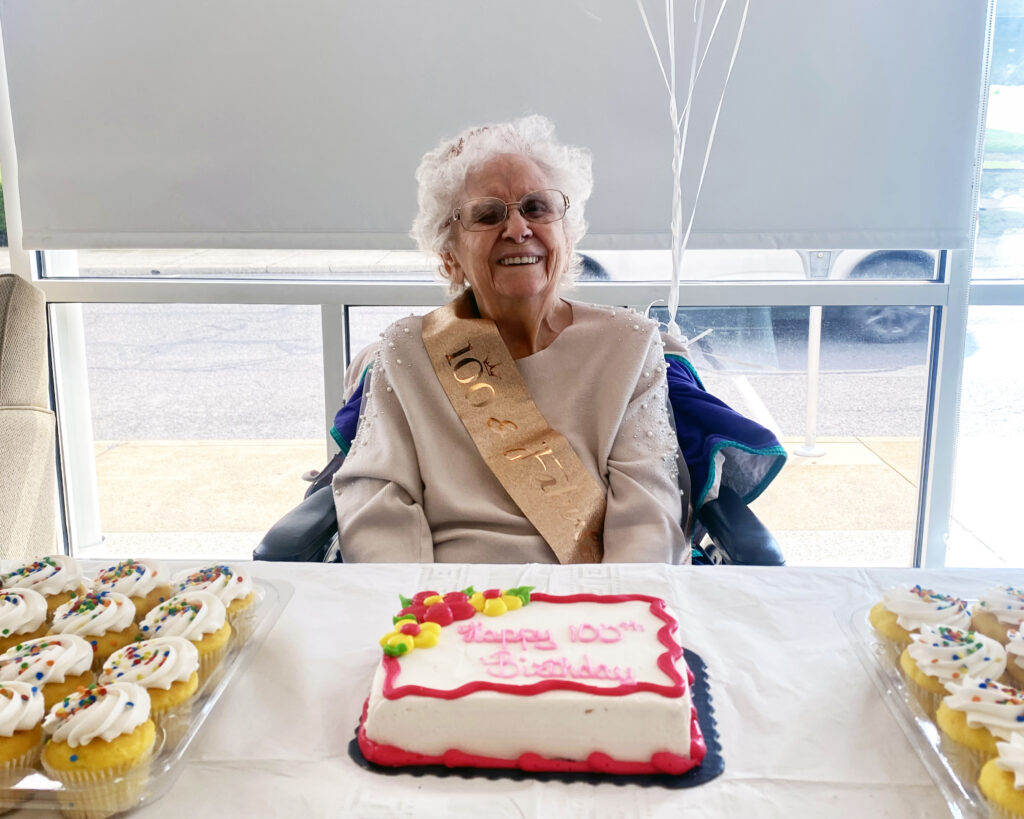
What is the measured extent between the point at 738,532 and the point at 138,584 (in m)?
0.98

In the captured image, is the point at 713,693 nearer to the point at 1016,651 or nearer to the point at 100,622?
the point at 1016,651

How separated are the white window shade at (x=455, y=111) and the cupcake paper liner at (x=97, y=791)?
2032 mm

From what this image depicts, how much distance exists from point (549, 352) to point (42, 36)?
1.84 metres

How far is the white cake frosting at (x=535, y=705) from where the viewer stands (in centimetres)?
82

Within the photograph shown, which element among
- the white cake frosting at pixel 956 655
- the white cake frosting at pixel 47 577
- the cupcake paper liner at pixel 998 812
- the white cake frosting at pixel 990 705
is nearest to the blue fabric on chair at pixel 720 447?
the white cake frosting at pixel 956 655

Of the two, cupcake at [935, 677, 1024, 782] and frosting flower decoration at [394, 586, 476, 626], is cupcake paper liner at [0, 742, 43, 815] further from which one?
cupcake at [935, 677, 1024, 782]

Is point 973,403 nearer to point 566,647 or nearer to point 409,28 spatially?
point 409,28

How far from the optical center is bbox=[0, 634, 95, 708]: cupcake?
34.9 inches

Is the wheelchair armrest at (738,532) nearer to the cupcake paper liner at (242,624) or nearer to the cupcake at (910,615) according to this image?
the cupcake at (910,615)

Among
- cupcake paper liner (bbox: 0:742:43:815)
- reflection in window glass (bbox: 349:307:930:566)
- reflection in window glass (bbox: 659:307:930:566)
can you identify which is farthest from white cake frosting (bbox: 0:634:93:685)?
reflection in window glass (bbox: 659:307:930:566)

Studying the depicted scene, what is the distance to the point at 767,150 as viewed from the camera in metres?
2.59

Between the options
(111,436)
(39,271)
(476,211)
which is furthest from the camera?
(111,436)

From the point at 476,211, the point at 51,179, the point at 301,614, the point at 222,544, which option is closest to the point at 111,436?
the point at 222,544

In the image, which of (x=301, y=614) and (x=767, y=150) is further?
(x=767, y=150)
